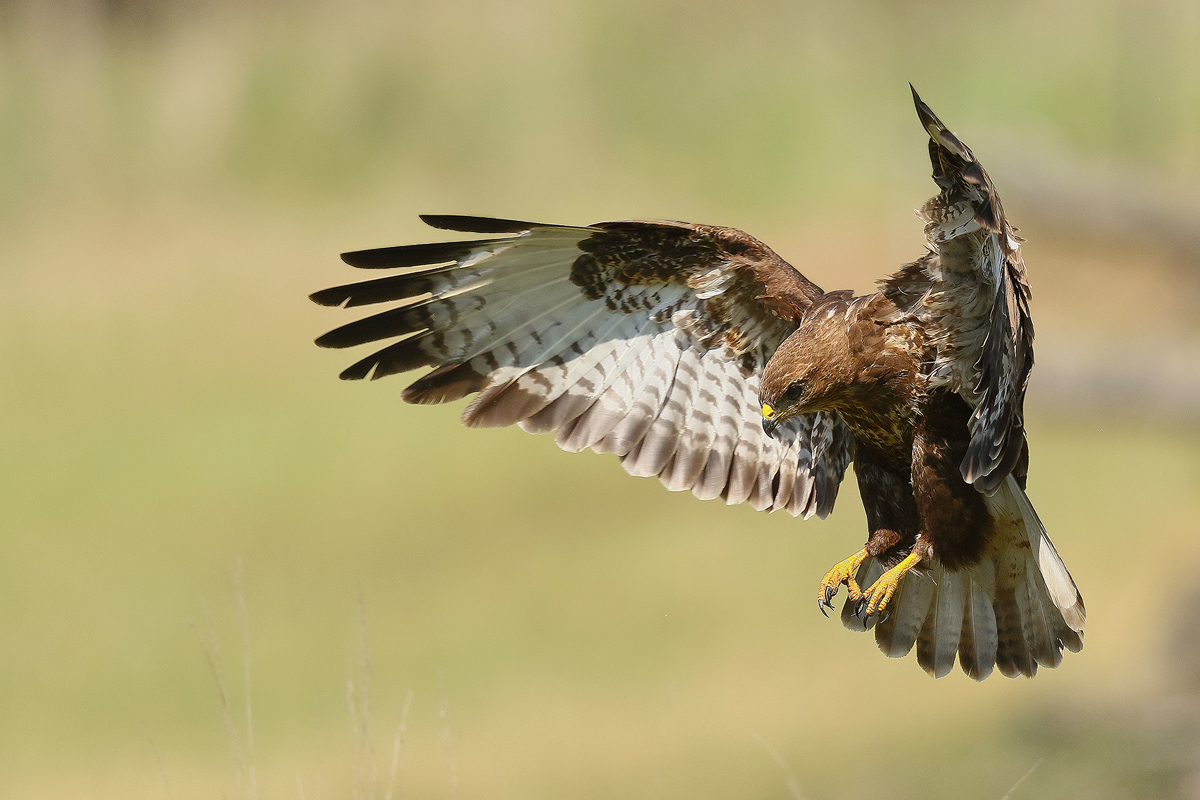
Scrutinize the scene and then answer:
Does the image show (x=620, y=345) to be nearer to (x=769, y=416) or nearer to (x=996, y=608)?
(x=769, y=416)

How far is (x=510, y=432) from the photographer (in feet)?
48.8

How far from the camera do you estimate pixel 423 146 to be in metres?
17.5

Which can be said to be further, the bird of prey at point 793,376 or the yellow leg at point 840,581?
the yellow leg at point 840,581

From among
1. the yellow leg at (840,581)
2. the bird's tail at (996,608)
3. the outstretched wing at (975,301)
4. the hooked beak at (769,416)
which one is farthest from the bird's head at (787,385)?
the bird's tail at (996,608)

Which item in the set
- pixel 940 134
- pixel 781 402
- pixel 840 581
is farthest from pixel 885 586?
pixel 940 134

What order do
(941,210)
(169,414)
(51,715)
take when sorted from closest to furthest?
(941,210), (51,715), (169,414)

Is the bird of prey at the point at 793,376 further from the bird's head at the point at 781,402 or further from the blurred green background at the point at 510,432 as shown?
the blurred green background at the point at 510,432

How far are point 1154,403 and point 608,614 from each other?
179 inches

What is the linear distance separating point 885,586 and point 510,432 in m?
11.3

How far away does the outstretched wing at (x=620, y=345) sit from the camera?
407cm

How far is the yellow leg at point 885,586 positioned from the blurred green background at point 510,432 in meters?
1.18

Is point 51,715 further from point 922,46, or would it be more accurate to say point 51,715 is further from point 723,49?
point 922,46

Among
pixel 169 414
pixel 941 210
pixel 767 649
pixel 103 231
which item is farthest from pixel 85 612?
pixel 941 210

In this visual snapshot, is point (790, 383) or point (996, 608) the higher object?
point (790, 383)
